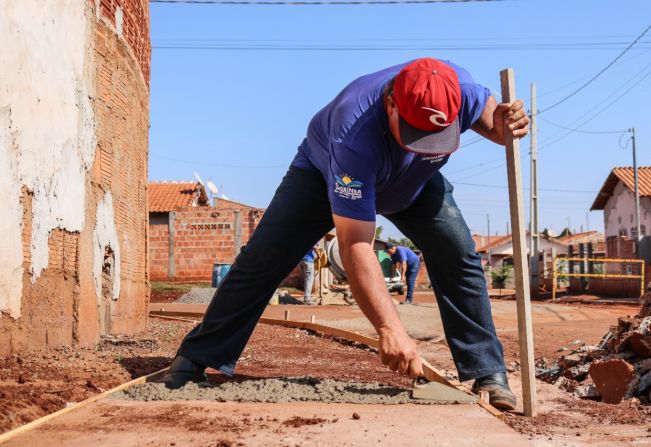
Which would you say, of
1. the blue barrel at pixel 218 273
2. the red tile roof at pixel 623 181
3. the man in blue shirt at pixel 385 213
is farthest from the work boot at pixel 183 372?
the red tile roof at pixel 623 181

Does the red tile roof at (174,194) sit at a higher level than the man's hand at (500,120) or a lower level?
higher

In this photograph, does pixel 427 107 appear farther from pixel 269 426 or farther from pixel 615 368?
→ pixel 615 368

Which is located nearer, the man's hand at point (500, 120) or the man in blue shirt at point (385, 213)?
the man in blue shirt at point (385, 213)

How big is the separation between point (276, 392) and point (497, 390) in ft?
3.61

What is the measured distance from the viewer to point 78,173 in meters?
6.22

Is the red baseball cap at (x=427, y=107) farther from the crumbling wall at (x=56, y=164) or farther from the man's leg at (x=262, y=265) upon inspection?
the crumbling wall at (x=56, y=164)

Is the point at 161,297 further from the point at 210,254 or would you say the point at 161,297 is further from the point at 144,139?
the point at 144,139

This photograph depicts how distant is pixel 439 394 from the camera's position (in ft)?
12.6

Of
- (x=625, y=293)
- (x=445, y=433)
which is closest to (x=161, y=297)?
(x=625, y=293)

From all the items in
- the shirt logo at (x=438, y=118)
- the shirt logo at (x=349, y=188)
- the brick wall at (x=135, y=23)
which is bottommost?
the shirt logo at (x=349, y=188)

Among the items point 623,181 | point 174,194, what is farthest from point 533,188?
point 174,194

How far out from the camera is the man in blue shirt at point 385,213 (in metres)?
3.18

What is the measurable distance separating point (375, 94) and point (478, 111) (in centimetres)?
66

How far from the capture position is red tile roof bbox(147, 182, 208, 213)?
36.5m
